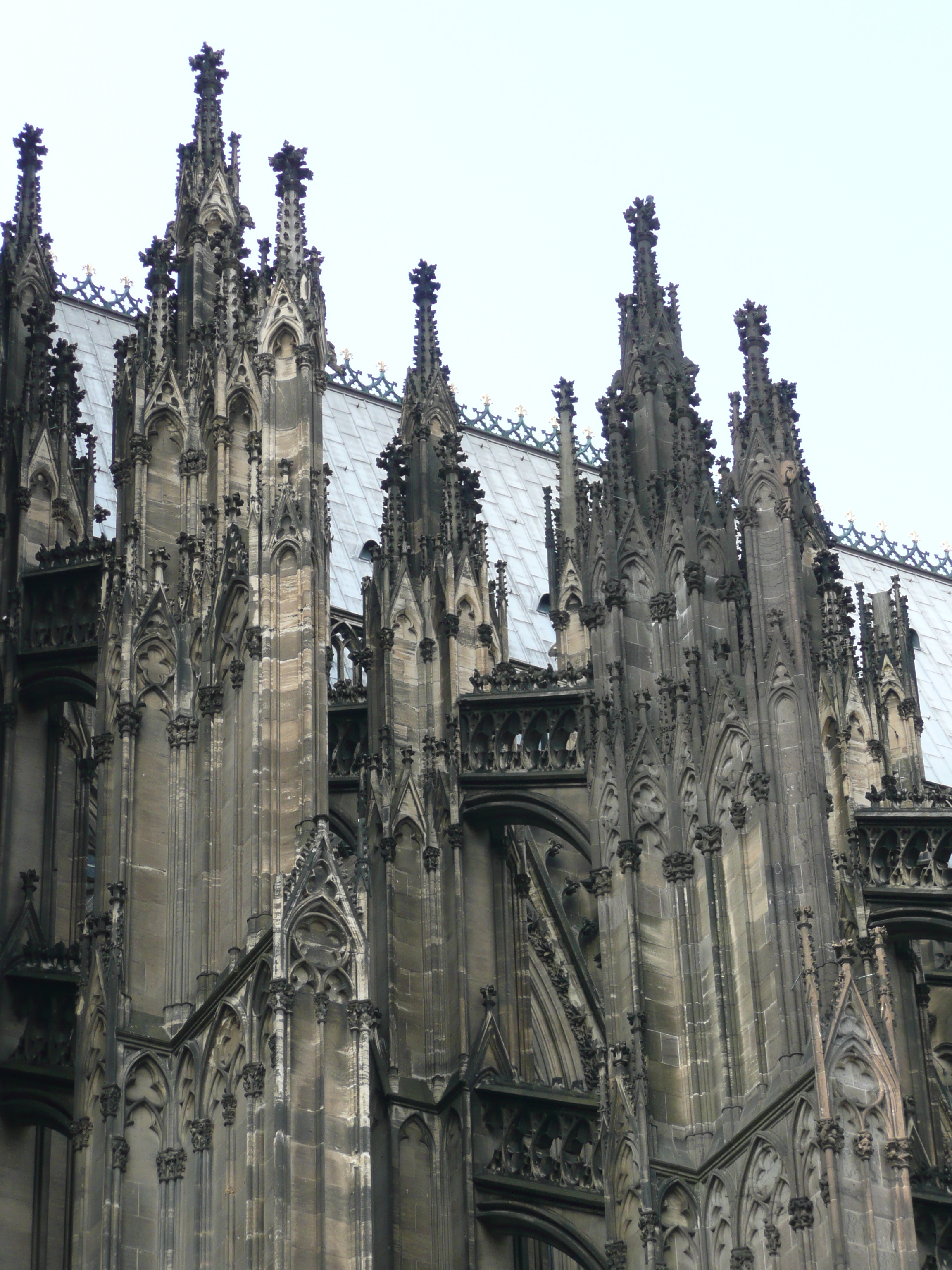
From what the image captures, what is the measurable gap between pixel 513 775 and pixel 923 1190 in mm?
6896

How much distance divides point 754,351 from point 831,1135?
996 cm

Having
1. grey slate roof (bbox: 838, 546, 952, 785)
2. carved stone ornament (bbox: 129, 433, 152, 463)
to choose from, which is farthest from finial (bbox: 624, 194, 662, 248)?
grey slate roof (bbox: 838, 546, 952, 785)

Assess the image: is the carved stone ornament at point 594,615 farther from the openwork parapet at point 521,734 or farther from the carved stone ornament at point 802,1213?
the carved stone ornament at point 802,1213

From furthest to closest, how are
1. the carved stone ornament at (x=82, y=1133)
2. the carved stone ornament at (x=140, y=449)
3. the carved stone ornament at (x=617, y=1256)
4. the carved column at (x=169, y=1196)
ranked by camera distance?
the carved stone ornament at (x=140, y=449) < the carved stone ornament at (x=617, y=1256) < the carved stone ornament at (x=82, y=1133) < the carved column at (x=169, y=1196)

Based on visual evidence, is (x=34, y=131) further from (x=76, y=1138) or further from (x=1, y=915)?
(x=76, y=1138)

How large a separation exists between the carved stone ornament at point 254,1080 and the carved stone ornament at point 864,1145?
17.6ft

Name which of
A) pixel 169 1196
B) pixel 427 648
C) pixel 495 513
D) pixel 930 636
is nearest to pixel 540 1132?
pixel 169 1196

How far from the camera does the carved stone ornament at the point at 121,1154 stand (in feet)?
92.9

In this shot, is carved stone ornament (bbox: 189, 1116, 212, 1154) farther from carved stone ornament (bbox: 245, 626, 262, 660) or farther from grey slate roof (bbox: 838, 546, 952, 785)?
grey slate roof (bbox: 838, 546, 952, 785)

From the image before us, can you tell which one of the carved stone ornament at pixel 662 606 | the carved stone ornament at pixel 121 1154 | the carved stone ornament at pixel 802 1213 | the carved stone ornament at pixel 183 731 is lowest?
the carved stone ornament at pixel 802 1213

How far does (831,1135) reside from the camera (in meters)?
28.2

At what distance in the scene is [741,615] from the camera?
3284 cm

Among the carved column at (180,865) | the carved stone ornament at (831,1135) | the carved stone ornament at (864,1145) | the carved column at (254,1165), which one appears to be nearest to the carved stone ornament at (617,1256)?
the carved stone ornament at (831,1135)

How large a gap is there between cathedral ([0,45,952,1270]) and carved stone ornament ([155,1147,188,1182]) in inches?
1.6
